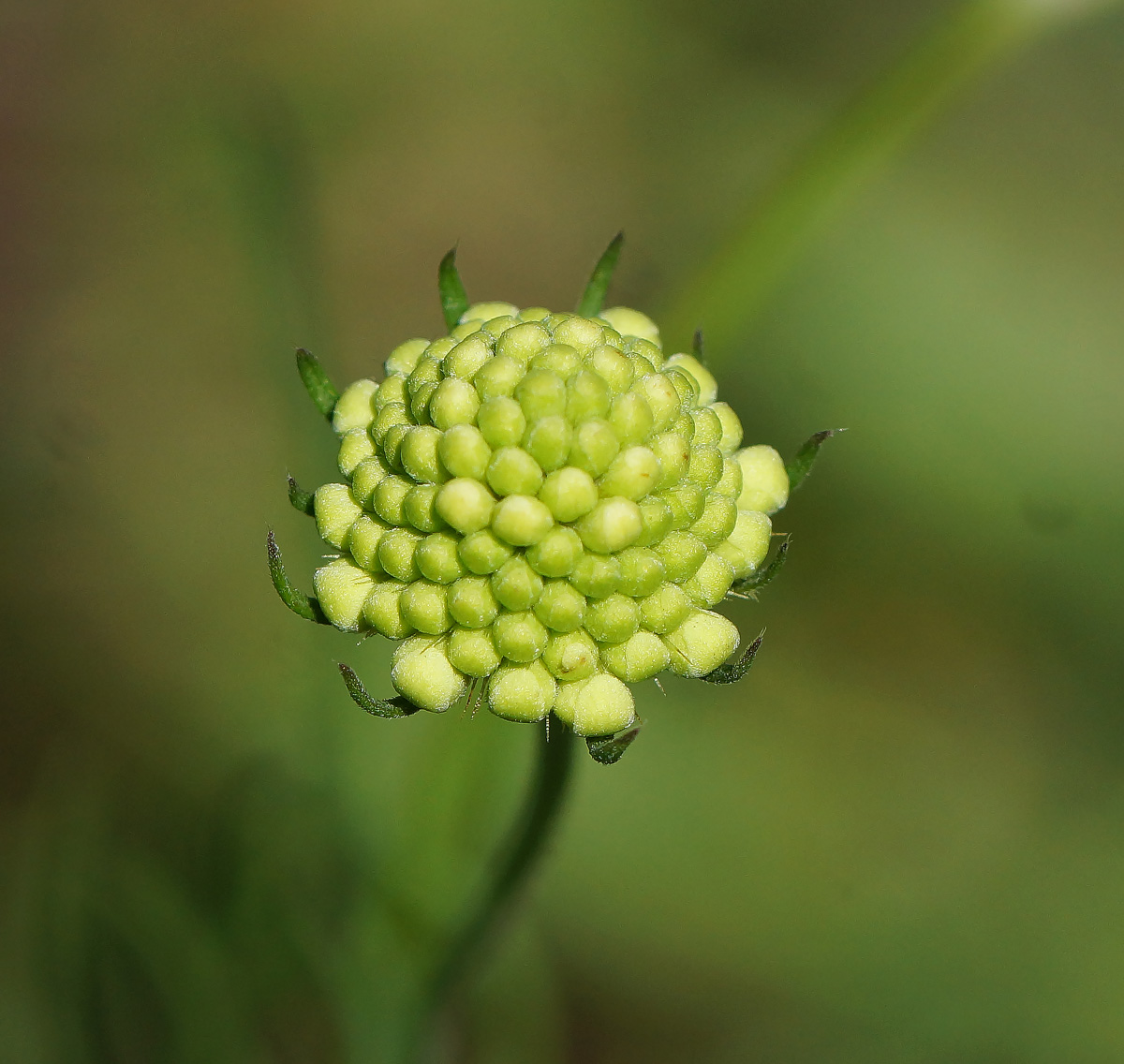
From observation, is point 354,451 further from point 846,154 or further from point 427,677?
point 846,154

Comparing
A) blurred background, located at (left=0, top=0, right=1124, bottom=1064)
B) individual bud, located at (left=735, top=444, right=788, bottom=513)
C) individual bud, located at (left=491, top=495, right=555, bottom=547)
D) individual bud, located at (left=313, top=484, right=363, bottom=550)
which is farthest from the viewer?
blurred background, located at (left=0, top=0, right=1124, bottom=1064)

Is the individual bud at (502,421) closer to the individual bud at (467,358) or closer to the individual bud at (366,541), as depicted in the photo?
the individual bud at (467,358)

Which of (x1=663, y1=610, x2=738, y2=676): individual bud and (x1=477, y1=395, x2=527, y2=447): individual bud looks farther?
(x1=663, y1=610, x2=738, y2=676): individual bud

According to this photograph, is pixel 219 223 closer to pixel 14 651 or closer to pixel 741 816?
pixel 14 651

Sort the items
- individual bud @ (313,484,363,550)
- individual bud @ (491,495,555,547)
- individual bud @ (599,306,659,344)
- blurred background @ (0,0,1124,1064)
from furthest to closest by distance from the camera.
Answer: blurred background @ (0,0,1124,1064) → individual bud @ (599,306,659,344) → individual bud @ (313,484,363,550) → individual bud @ (491,495,555,547)

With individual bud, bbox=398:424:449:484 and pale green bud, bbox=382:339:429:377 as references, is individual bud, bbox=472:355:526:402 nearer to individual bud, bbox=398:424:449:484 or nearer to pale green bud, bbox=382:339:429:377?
individual bud, bbox=398:424:449:484

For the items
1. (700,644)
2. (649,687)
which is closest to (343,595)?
(700,644)

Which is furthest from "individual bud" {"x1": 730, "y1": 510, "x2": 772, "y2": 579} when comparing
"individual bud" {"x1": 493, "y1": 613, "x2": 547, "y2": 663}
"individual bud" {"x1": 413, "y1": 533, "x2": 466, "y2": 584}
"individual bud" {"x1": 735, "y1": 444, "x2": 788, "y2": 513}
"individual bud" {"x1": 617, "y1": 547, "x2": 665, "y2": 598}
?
"individual bud" {"x1": 413, "y1": 533, "x2": 466, "y2": 584}
